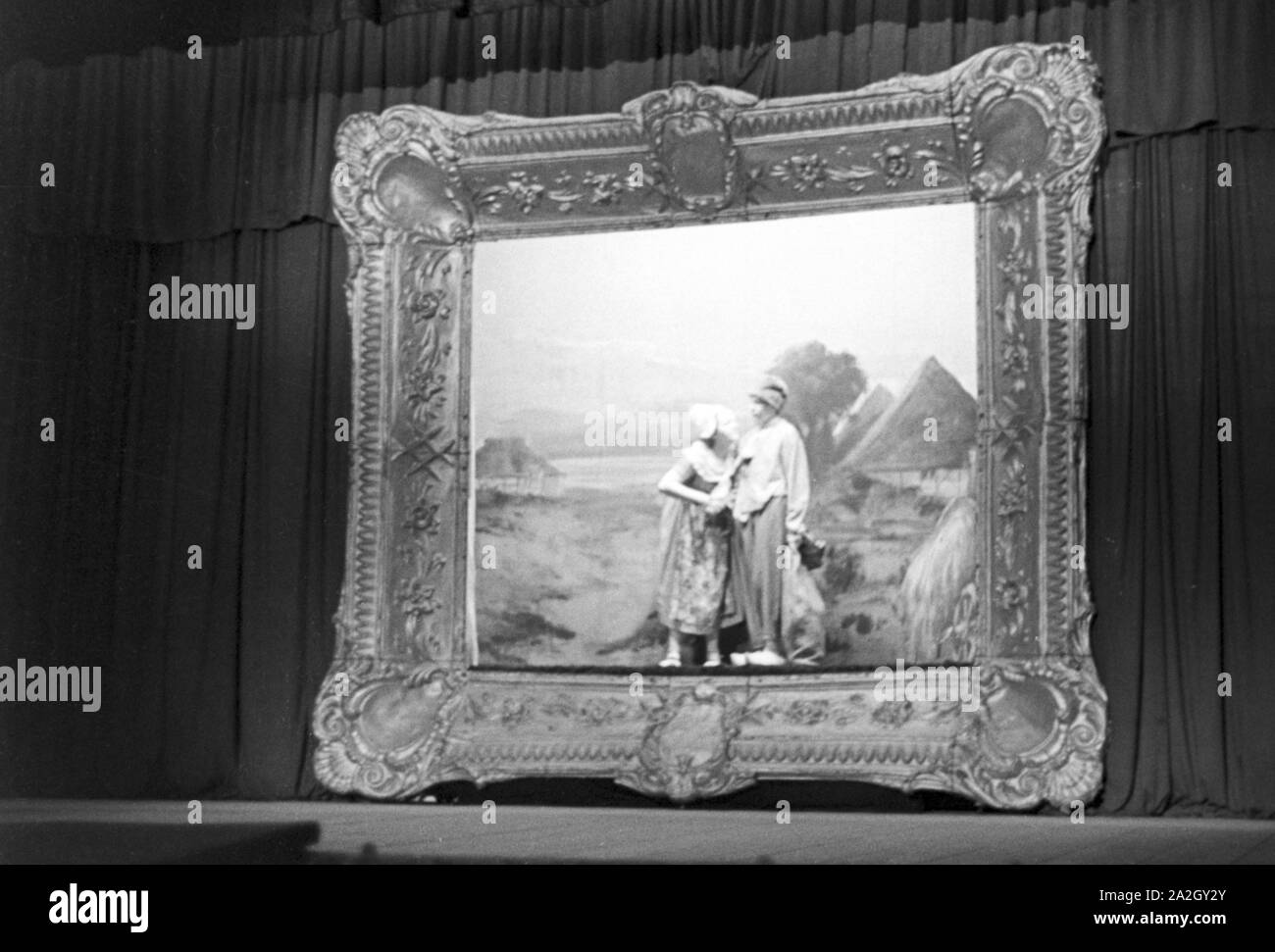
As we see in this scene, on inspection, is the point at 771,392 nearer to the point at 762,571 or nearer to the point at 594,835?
the point at 762,571

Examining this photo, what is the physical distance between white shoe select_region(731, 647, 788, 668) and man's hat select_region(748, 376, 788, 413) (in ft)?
3.48

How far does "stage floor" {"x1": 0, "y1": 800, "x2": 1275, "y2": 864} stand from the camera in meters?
7.09

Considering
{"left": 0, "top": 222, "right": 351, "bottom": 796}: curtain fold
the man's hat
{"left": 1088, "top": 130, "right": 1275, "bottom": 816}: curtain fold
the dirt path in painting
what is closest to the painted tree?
the man's hat

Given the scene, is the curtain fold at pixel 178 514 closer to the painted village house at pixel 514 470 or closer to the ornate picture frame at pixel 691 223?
the ornate picture frame at pixel 691 223

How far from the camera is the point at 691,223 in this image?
8.24m

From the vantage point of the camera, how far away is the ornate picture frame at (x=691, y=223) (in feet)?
25.0

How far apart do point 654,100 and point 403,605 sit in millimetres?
2570

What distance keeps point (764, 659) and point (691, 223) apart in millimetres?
1979

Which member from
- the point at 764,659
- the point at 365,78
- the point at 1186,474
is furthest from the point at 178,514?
the point at 1186,474

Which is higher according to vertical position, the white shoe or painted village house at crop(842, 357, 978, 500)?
painted village house at crop(842, 357, 978, 500)

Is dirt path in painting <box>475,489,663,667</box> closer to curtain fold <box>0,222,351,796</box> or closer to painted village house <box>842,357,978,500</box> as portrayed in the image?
curtain fold <box>0,222,351,796</box>

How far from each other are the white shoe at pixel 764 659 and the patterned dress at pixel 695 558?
17 cm
